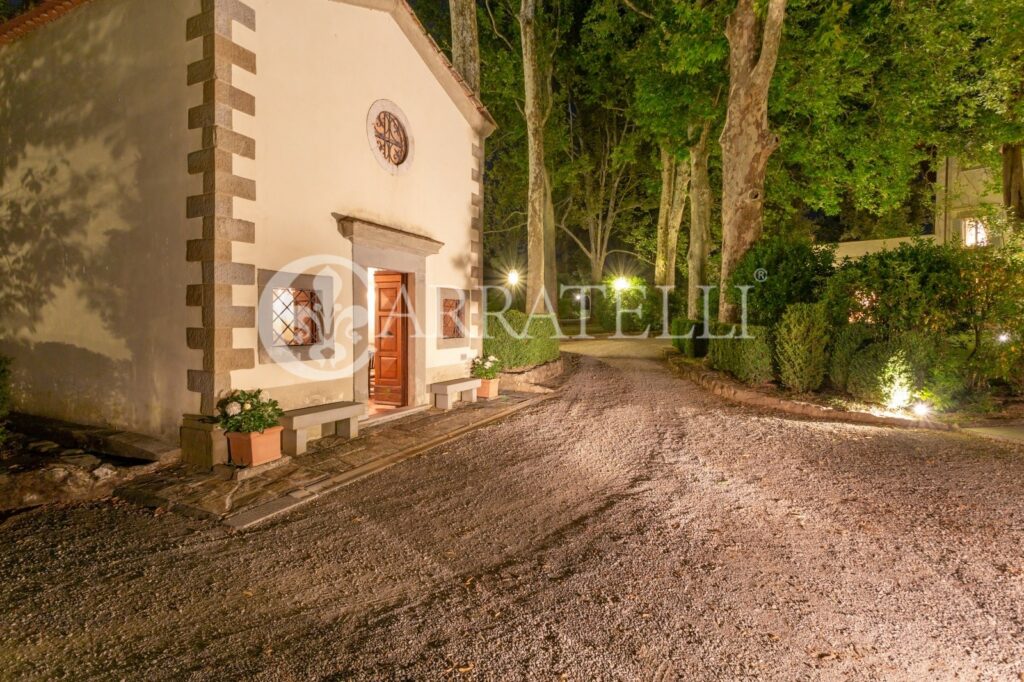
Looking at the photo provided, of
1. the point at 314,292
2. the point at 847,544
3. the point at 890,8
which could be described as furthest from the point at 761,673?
the point at 890,8

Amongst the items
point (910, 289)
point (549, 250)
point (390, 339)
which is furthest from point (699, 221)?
point (390, 339)

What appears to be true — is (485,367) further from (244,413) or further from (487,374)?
(244,413)

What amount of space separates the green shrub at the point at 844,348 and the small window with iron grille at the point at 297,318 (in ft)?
27.3

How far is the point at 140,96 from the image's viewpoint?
645 centimetres

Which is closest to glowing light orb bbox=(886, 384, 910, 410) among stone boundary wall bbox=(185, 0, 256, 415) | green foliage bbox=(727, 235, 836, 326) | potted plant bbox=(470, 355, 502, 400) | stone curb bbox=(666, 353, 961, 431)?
stone curb bbox=(666, 353, 961, 431)

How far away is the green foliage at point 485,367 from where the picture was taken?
33.9 feet

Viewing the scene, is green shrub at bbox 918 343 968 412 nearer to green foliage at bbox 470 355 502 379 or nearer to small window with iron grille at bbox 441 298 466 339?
green foliage at bbox 470 355 502 379

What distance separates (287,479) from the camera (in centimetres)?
568

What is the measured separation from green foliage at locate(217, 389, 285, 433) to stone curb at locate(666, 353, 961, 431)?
7.66 m

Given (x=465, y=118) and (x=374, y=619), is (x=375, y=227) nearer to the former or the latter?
(x=465, y=118)

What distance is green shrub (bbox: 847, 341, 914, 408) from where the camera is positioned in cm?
830

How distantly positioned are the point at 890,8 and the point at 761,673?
59.2 feet

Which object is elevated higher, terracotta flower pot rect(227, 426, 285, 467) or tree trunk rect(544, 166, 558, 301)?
tree trunk rect(544, 166, 558, 301)

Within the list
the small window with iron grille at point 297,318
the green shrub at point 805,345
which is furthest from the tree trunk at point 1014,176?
the small window with iron grille at point 297,318
